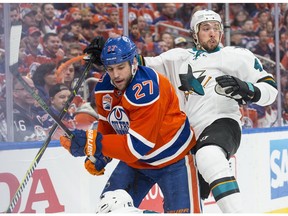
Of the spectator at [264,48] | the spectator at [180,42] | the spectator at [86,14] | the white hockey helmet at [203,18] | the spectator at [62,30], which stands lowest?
the spectator at [264,48]

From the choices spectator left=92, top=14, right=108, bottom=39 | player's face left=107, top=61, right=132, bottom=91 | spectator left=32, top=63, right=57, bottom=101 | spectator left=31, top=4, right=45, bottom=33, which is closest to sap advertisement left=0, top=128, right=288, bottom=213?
spectator left=32, top=63, right=57, bottom=101

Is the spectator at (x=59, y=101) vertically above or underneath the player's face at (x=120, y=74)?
underneath

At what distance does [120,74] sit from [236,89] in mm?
486

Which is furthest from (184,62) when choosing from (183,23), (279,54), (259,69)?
(279,54)

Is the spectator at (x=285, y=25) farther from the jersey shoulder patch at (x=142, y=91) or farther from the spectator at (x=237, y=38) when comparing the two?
the jersey shoulder patch at (x=142, y=91)

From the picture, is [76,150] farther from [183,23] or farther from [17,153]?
[183,23]

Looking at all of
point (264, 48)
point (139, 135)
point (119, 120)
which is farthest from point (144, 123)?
point (264, 48)

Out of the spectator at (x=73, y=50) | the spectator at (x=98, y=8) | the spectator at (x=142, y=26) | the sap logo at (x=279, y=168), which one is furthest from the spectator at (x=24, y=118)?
the sap logo at (x=279, y=168)

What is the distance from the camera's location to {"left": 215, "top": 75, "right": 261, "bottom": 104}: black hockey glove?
95.8 inches

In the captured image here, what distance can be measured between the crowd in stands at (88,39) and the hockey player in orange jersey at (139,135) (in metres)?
0.79

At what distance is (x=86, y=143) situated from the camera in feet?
7.39

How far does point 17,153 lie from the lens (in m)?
2.91

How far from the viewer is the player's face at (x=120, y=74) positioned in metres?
2.27

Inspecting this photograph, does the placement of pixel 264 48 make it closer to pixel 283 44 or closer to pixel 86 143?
pixel 283 44
